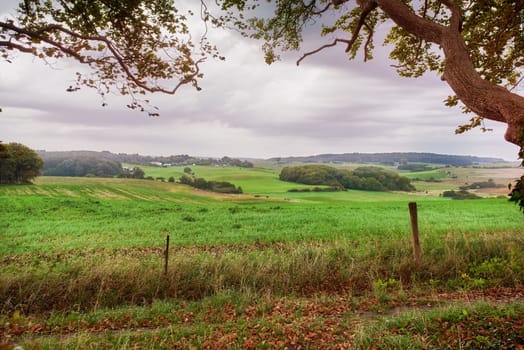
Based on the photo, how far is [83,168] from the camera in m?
44.0

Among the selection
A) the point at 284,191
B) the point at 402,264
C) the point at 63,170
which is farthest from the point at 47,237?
the point at 284,191

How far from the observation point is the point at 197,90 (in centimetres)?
864

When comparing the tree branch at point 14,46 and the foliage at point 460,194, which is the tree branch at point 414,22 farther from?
the foliage at point 460,194

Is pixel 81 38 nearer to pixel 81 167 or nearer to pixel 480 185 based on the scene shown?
pixel 81 167

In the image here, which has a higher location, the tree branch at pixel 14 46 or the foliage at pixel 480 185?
the tree branch at pixel 14 46

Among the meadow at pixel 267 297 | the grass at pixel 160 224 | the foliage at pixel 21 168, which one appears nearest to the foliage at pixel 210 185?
the grass at pixel 160 224

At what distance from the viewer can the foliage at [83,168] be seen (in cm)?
4148

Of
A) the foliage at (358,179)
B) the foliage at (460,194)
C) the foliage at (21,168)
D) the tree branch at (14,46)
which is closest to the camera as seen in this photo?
the tree branch at (14,46)

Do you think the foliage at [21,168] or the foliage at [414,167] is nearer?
the foliage at [21,168]

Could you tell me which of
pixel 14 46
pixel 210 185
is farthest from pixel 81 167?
pixel 14 46

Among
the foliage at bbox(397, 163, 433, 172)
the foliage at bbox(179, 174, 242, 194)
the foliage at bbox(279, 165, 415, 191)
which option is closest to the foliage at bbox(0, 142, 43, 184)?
the foliage at bbox(179, 174, 242, 194)

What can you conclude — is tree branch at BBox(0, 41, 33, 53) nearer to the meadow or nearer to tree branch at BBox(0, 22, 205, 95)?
tree branch at BBox(0, 22, 205, 95)

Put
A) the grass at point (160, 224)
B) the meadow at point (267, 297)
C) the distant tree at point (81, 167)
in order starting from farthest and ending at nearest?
the distant tree at point (81, 167) → the grass at point (160, 224) → the meadow at point (267, 297)

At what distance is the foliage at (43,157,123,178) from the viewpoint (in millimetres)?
41484
